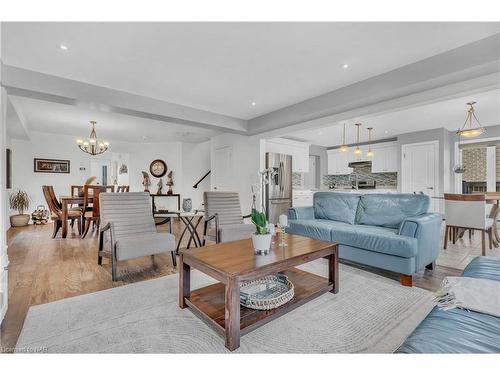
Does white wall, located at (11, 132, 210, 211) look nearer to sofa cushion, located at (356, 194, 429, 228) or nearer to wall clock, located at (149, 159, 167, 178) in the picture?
wall clock, located at (149, 159, 167, 178)

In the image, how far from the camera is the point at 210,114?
186 inches

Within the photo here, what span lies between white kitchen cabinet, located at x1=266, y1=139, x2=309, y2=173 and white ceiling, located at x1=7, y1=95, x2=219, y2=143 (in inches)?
63.6

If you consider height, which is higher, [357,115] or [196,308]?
[357,115]

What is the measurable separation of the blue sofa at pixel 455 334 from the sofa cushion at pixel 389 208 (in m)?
2.10

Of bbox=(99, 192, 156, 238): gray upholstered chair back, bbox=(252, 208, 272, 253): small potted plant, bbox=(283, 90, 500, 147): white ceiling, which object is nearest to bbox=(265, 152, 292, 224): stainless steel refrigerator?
bbox=(283, 90, 500, 147): white ceiling

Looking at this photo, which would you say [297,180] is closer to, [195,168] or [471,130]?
[195,168]

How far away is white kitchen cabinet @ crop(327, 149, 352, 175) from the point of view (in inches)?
334

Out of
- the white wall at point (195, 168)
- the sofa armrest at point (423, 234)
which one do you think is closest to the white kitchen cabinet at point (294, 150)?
the white wall at point (195, 168)

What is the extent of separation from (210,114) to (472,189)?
705 centimetres

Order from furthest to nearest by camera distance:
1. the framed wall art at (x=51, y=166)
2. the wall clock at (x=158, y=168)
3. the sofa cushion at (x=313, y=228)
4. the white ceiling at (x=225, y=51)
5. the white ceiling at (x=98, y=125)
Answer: the wall clock at (x=158, y=168) < the framed wall art at (x=51, y=166) < the white ceiling at (x=98, y=125) < the sofa cushion at (x=313, y=228) < the white ceiling at (x=225, y=51)

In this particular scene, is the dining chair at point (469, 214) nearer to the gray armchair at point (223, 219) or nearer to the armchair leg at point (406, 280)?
the armchair leg at point (406, 280)

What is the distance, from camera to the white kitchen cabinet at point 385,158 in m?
7.10
